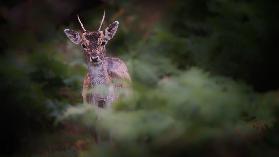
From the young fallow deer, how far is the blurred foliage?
0.54ft

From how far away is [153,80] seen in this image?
18.0ft

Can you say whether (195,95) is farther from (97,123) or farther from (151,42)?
(151,42)

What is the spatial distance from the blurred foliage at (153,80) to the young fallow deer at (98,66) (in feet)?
0.54

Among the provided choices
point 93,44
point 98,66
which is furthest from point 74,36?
point 98,66

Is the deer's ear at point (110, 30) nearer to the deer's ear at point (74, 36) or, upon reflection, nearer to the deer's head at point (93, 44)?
the deer's head at point (93, 44)

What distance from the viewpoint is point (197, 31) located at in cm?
631

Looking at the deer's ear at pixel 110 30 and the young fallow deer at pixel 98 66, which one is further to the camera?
the deer's ear at pixel 110 30

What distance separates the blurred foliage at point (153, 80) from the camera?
14.3 ft

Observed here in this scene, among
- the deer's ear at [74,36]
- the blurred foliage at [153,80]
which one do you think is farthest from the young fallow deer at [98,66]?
the blurred foliage at [153,80]

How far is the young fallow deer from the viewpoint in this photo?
5514 millimetres

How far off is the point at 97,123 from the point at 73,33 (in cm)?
121

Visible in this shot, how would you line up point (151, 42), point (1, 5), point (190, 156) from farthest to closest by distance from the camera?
1. point (1, 5)
2. point (151, 42)
3. point (190, 156)

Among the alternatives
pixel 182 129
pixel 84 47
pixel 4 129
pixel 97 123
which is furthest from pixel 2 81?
pixel 182 129

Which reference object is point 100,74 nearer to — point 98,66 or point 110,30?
point 98,66
